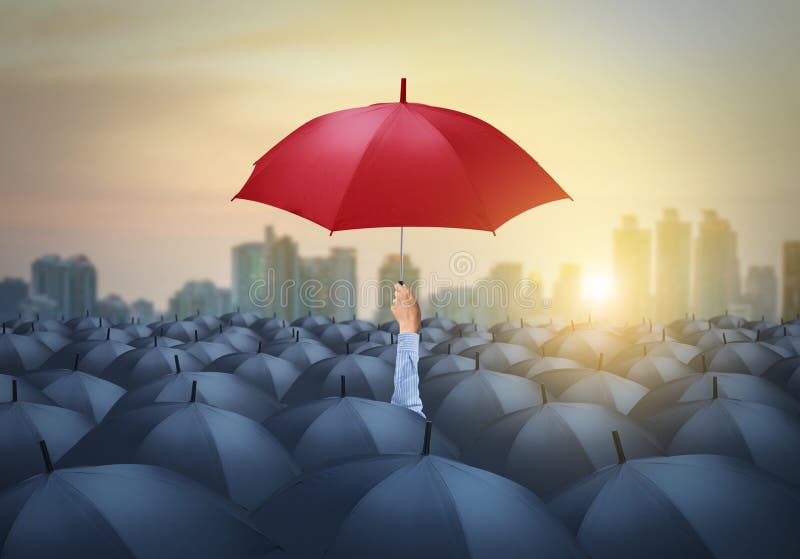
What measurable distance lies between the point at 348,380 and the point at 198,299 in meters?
81.2

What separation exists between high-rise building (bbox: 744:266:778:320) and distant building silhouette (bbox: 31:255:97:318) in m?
103

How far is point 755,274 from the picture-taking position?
159 metres

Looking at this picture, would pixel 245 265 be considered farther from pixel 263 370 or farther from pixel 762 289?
pixel 762 289

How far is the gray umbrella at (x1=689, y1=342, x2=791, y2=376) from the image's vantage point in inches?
761

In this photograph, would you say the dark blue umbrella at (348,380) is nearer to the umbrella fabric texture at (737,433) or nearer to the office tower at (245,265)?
the umbrella fabric texture at (737,433)

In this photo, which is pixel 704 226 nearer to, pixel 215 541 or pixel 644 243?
pixel 644 243

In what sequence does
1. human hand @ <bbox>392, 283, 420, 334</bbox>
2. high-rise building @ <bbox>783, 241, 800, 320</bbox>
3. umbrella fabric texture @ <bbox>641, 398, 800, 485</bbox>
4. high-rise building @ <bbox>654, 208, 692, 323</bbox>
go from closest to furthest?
human hand @ <bbox>392, 283, 420, 334</bbox>
umbrella fabric texture @ <bbox>641, 398, 800, 485</bbox>
high-rise building @ <bbox>783, 241, 800, 320</bbox>
high-rise building @ <bbox>654, 208, 692, 323</bbox>

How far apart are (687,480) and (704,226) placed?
460 feet

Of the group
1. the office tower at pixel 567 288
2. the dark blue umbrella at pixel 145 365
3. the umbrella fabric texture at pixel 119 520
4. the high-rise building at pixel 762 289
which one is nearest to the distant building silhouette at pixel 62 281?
the office tower at pixel 567 288

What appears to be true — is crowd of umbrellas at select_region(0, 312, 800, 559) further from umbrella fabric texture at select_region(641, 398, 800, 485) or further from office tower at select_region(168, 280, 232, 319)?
office tower at select_region(168, 280, 232, 319)

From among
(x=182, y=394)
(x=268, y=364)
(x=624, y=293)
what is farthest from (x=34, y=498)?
(x=624, y=293)

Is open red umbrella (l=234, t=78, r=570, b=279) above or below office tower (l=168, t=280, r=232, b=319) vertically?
above

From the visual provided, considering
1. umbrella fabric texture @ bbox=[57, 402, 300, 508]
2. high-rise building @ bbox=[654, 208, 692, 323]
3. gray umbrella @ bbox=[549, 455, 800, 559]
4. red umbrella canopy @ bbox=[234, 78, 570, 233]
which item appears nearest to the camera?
gray umbrella @ bbox=[549, 455, 800, 559]

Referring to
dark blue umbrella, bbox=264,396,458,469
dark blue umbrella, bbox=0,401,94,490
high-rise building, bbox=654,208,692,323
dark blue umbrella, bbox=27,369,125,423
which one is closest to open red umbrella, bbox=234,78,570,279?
dark blue umbrella, bbox=264,396,458,469
